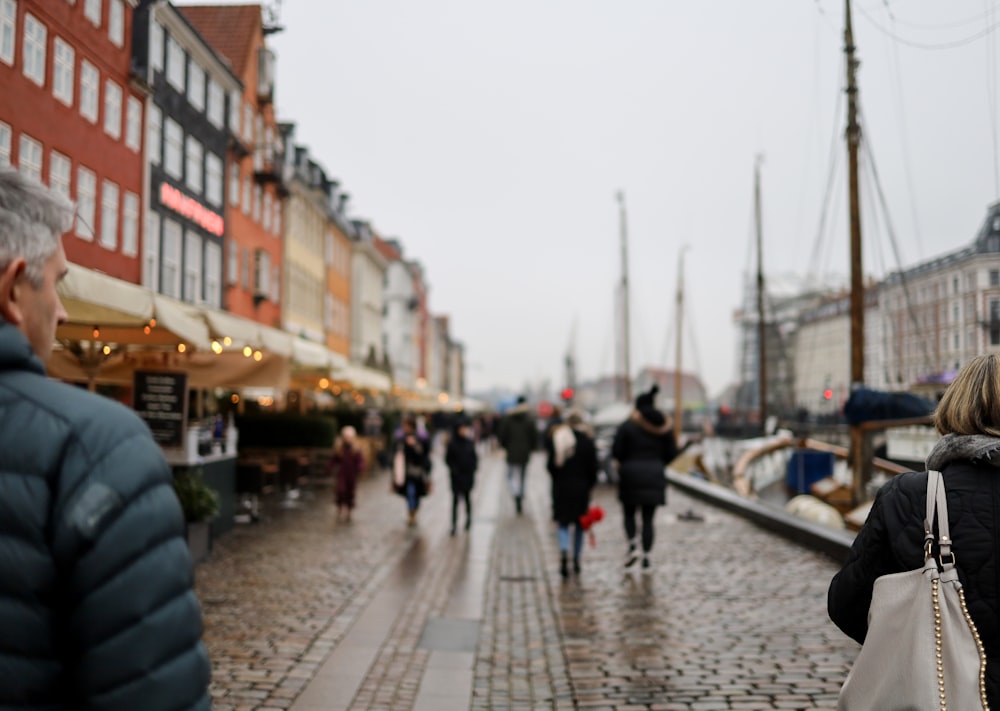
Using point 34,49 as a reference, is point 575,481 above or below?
below

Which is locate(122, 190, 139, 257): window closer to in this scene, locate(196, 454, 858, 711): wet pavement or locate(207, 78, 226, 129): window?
locate(207, 78, 226, 129): window

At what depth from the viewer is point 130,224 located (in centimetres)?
2852

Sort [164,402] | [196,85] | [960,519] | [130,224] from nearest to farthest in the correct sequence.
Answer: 1. [960,519]
2. [164,402]
3. [130,224]
4. [196,85]

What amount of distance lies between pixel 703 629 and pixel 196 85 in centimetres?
Result: 2954

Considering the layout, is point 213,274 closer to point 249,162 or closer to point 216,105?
point 216,105

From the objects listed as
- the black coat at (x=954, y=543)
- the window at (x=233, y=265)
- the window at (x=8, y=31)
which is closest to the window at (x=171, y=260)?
the window at (x=233, y=265)

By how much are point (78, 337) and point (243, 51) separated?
3017 centimetres

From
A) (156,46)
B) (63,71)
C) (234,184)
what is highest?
(156,46)

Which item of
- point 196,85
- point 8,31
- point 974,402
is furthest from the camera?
point 196,85

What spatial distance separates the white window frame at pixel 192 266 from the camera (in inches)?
1313

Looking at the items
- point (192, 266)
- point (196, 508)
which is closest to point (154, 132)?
point (192, 266)

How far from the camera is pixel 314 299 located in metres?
54.3

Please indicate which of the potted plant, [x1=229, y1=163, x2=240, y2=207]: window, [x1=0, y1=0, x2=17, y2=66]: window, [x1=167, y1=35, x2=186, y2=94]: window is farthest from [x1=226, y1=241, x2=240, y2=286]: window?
the potted plant

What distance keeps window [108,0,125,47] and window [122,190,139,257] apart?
12.0 feet
